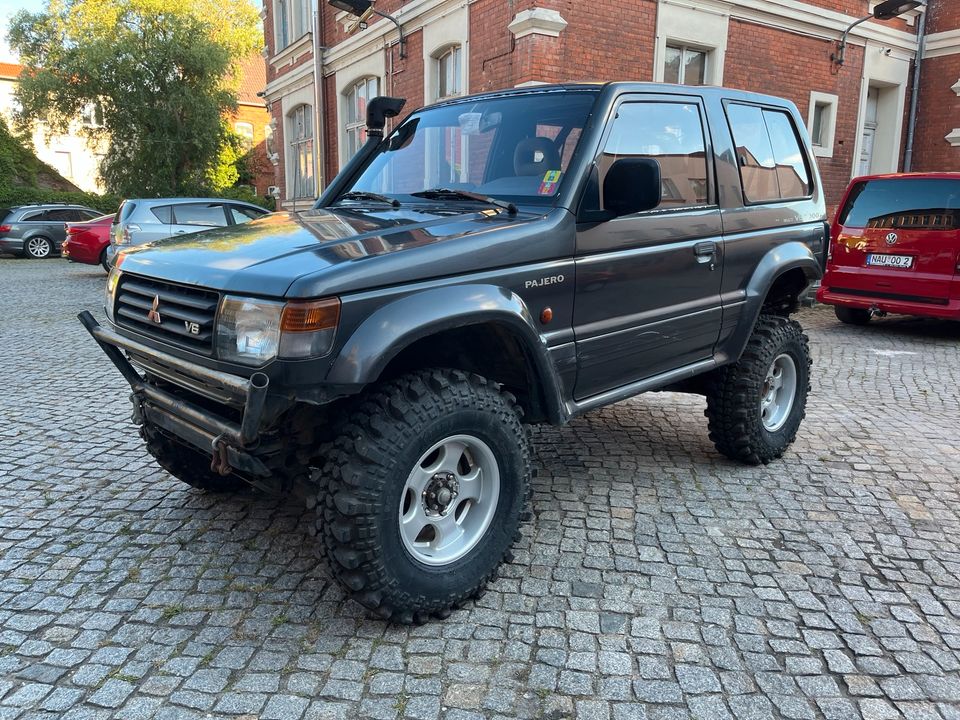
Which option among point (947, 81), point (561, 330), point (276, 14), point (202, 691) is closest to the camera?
point (202, 691)

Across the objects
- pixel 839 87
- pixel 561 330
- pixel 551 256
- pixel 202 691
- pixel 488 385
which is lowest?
pixel 202 691

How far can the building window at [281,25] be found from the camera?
A: 18470mm

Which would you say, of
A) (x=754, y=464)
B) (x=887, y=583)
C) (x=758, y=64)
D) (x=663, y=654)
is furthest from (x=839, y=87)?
(x=663, y=654)

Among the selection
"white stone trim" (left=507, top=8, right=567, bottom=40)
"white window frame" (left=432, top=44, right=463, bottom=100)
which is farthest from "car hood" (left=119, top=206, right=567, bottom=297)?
"white window frame" (left=432, top=44, right=463, bottom=100)

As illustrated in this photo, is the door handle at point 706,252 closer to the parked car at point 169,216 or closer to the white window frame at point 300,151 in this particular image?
the parked car at point 169,216

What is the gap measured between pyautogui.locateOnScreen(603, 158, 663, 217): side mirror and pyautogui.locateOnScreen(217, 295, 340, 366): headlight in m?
1.28

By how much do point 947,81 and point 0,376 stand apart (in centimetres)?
1660

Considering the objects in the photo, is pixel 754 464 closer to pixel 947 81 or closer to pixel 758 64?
pixel 758 64

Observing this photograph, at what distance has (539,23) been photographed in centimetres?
934

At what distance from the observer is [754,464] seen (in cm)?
441

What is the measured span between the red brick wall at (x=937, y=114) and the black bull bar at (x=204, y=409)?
637 inches

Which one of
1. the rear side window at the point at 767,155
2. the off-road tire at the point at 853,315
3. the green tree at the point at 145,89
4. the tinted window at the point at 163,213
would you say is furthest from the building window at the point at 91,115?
the rear side window at the point at 767,155

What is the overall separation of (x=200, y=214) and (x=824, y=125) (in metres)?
11.4

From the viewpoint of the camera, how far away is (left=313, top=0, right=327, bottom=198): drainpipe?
15.9 meters
